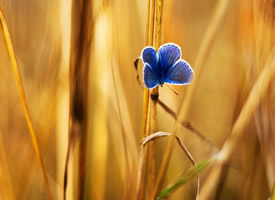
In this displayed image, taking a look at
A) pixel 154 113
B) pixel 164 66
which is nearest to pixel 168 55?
pixel 164 66

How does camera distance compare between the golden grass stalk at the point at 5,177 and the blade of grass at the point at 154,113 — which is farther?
the golden grass stalk at the point at 5,177

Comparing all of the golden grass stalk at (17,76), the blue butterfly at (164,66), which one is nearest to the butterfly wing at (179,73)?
the blue butterfly at (164,66)

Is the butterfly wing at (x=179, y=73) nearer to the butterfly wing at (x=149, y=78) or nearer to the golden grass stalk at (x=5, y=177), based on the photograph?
the butterfly wing at (x=149, y=78)

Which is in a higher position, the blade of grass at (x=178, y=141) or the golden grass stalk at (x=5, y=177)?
the blade of grass at (x=178, y=141)

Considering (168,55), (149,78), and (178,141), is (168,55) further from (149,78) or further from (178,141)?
(178,141)

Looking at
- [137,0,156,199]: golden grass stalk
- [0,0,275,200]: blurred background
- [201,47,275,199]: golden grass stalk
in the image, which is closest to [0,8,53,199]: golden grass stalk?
[0,0,275,200]: blurred background

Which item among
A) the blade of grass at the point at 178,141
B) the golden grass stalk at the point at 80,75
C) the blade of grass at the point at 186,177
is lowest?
the blade of grass at the point at 186,177

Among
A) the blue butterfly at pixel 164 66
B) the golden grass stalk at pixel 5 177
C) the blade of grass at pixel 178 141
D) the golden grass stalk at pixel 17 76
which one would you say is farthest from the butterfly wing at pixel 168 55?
the golden grass stalk at pixel 5 177
